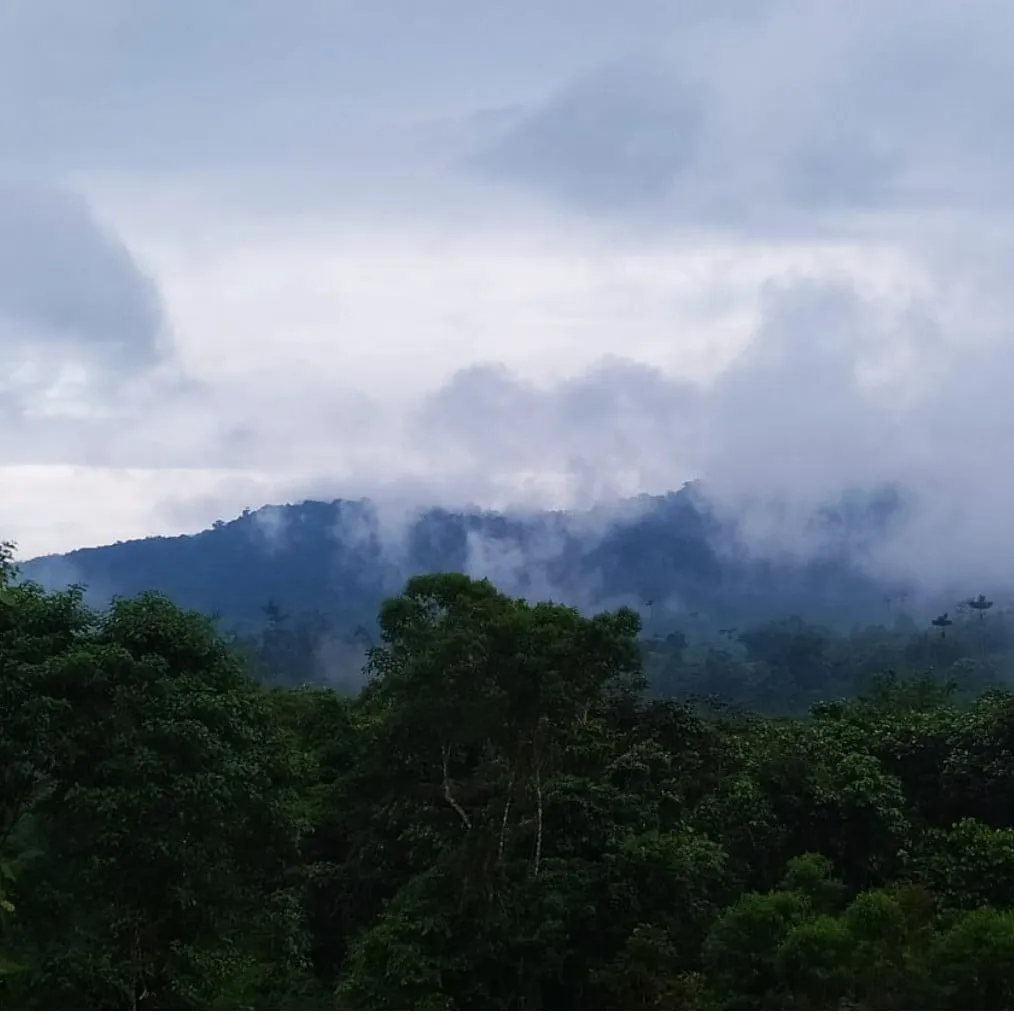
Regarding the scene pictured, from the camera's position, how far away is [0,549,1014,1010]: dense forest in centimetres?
758

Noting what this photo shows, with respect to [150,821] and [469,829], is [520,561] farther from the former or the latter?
[150,821]

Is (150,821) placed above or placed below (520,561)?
below

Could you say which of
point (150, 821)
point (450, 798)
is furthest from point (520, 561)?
point (150, 821)

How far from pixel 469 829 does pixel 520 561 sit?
90850 mm

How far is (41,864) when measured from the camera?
7.59 metres

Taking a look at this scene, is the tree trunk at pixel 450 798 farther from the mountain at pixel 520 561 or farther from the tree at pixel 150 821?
the mountain at pixel 520 561

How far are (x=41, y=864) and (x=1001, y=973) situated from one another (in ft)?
22.2

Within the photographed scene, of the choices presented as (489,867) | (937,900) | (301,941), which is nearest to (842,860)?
(937,900)

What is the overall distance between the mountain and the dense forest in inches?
3103

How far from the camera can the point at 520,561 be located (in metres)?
103

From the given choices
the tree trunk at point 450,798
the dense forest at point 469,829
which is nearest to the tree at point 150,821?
the dense forest at point 469,829

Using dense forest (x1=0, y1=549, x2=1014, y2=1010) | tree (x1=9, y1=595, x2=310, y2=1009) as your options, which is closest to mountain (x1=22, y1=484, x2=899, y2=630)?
dense forest (x1=0, y1=549, x2=1014, y2=1010)

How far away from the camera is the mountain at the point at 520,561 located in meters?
97.2

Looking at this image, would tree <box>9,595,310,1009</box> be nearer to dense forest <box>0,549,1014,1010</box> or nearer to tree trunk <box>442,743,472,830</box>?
dense forest <box>0,549,1014,1010</box>
